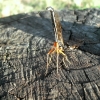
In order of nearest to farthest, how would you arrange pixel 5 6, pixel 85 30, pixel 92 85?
pixel 92 85 < pixel 85 30 < pixel 5 6

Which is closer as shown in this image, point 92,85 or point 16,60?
point 92,85

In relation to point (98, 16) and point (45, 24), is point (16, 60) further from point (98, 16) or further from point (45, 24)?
point (98, 16)

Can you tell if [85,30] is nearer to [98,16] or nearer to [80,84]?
[98,16]

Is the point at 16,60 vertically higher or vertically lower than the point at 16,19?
lower

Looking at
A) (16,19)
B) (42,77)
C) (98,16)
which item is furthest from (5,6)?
(42,77)

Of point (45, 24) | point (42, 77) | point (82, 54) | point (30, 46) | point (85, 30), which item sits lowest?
point (42, 77)

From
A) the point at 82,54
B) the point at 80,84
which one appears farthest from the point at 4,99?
the point at 82,54

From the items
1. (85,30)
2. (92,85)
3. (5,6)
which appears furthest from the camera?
(5,6)
